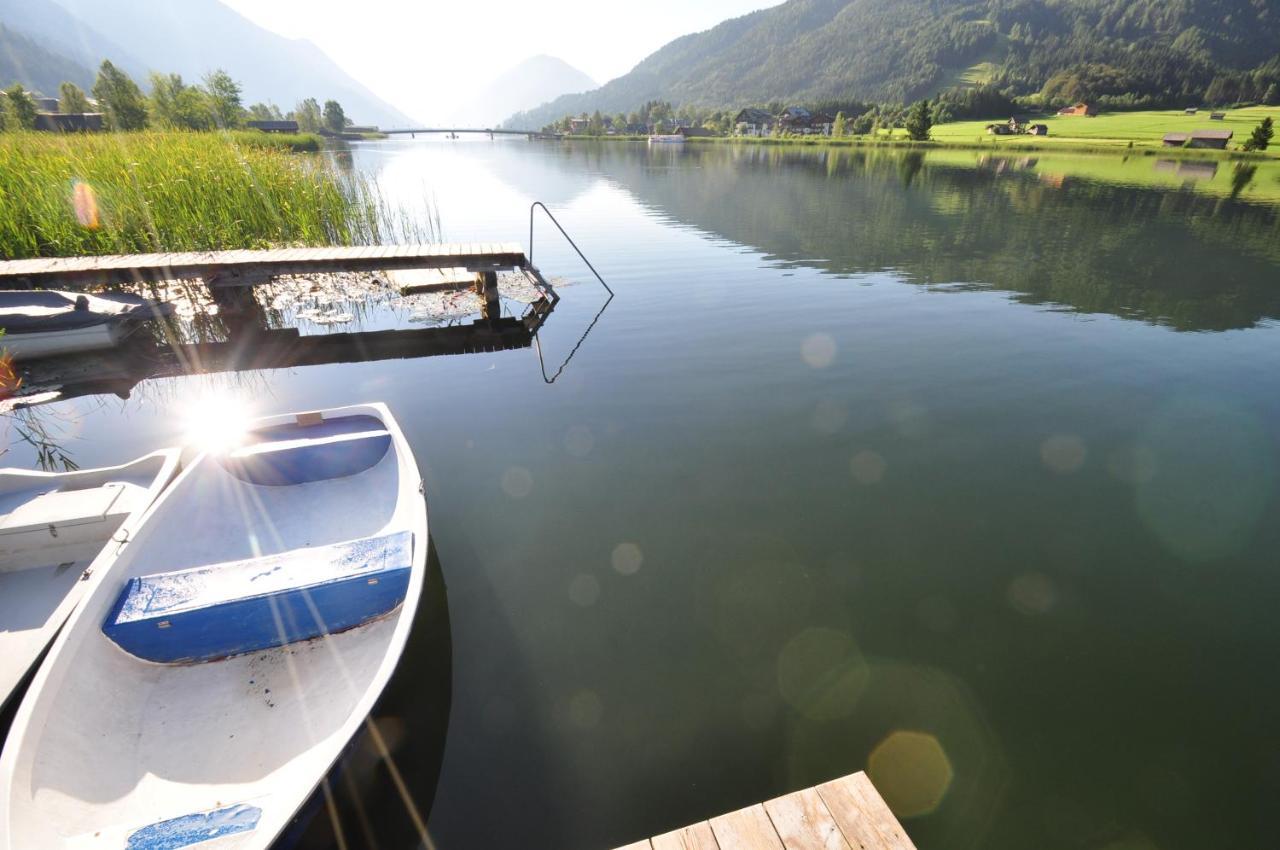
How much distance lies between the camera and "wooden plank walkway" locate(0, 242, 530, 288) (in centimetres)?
1313

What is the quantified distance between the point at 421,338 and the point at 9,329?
8346 millimetres

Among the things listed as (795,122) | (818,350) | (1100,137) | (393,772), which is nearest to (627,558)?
(393,772)

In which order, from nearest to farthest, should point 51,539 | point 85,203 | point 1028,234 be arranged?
point 51,539 → point 85,203 → point 1028,234

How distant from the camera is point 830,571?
642 cm

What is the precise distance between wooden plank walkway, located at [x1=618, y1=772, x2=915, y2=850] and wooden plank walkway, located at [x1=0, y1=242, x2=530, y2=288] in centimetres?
1430

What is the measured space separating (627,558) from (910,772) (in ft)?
11.6

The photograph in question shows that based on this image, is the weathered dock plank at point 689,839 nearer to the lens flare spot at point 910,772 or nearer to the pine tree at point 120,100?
the lens flare spot at point 910,772

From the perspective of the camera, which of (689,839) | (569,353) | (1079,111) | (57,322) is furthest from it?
(1079,111)

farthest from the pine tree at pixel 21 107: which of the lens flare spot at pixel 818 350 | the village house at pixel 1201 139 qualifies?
the village house at pixel 1201 139

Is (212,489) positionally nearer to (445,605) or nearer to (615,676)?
(445,605)

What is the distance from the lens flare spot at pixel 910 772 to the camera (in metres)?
4.32

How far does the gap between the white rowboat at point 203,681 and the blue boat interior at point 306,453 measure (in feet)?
1.89

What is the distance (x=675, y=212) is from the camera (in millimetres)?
31984

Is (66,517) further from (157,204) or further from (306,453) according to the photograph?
(157,204)
